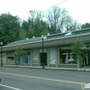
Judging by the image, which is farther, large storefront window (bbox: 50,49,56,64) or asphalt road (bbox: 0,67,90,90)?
large storefront window (bbox: 50,49,56,64)

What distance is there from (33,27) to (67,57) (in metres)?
46.9

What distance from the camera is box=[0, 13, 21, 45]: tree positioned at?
2506 inches

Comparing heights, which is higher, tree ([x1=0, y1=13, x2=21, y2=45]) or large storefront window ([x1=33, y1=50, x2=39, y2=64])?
tree ([x1=0, y1=13, x2=21, y2=45])

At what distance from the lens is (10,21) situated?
214ft

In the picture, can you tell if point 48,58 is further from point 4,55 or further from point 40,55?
point 4,55

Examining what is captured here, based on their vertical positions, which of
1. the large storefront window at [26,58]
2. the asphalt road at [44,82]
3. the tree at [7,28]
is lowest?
the asphalt road at [44,82]

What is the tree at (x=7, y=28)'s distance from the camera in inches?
2506

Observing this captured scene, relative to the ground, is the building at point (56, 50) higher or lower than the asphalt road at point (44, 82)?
higher

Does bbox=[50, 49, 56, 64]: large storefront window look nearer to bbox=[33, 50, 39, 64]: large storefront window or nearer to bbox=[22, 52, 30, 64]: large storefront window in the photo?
bbox=[33, 50, 39, 64]: large storefront window

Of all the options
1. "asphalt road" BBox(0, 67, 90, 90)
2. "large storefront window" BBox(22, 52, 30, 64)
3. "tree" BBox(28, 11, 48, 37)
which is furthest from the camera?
"tree" BBox(28, 11, 48, 37)

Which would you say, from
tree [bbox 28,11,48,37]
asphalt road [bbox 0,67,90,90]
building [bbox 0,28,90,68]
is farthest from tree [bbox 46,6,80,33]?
asphalt road [bbox 0,67,90,90]

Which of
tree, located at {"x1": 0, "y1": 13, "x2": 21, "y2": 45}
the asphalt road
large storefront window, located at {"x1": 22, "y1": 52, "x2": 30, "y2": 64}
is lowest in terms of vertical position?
the asphalt road

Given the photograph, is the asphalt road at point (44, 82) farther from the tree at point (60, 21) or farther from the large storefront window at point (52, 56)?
the tree at point (60, 21)

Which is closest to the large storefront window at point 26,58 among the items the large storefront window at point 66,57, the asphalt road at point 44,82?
the large storefront window at point 66,57
